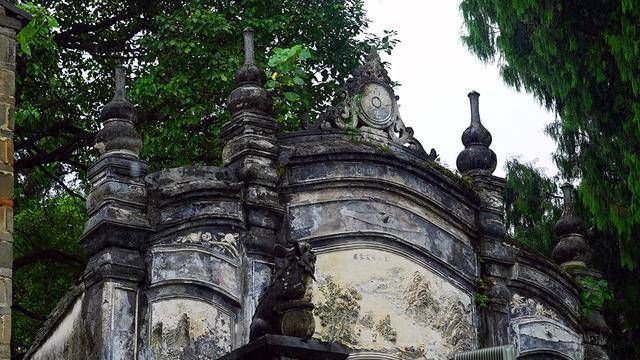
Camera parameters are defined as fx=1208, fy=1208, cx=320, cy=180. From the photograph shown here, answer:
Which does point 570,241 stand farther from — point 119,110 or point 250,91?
point 119,110

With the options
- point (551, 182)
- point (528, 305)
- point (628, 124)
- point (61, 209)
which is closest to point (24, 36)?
point (528, 305)

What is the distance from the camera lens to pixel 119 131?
12.5 m

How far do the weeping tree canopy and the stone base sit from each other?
7.79 m

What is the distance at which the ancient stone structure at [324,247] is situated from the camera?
40.4 feet

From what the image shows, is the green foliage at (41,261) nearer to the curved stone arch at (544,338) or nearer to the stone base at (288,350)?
the curved stone arch at (544,338)

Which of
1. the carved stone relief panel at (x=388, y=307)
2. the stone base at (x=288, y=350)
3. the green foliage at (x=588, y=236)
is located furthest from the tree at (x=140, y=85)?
the stone base at (x=288, y=350)

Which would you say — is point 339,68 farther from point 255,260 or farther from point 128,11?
point 255,260

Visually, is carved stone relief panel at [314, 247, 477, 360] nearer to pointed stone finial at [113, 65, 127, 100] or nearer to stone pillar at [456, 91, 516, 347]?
stone pillar at [456, 91, 516, 347]

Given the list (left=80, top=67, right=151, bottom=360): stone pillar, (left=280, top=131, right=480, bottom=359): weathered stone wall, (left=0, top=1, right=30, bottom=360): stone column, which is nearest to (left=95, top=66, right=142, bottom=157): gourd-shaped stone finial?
(left=80, top=67, right=151, bottom=360): stone pillar

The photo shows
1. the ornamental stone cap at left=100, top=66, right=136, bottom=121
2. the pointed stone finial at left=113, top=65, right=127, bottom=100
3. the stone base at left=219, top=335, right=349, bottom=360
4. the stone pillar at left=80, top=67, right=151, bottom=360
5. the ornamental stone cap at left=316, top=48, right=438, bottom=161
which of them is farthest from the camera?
the ornamental stone cap at left=316, top=48, right=438, bottom=161

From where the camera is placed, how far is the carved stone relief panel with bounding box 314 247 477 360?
13273mm

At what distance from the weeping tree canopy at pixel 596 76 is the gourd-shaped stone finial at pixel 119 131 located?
6333 mm

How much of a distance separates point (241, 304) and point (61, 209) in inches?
313

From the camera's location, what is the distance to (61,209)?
1984 centimetres
